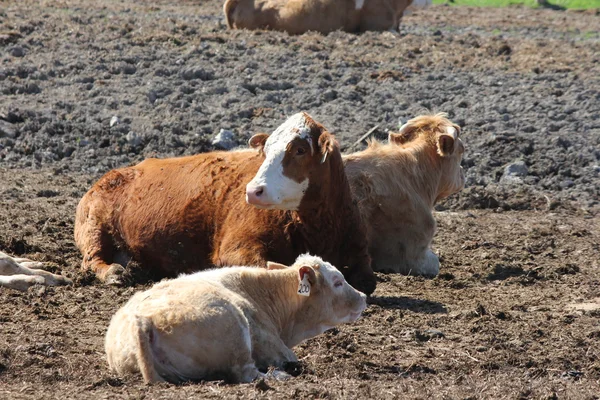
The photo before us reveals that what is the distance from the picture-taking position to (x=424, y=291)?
10250 millimetres

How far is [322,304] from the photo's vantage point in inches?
318

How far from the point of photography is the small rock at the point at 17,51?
62.6 ft

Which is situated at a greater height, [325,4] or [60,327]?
[325,4]

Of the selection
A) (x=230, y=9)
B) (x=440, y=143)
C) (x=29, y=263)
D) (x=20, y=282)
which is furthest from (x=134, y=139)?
(x=230, y=9)

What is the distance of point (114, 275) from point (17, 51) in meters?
10.0

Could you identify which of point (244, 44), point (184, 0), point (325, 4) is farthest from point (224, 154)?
point (184, 0)

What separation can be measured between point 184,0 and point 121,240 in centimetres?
2420

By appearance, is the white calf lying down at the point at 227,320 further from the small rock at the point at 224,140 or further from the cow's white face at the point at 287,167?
the small rock at the point at 224,140

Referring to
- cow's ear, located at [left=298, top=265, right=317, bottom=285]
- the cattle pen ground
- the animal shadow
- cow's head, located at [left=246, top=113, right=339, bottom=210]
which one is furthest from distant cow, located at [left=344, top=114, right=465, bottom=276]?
cow's ear, located at [left=298, top=265, right=317, bottom=285]

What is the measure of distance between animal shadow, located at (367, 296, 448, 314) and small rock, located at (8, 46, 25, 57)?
11.3 metres

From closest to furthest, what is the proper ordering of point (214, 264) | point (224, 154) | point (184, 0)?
1. point (214, 264)
2. point (224, 154)
3. point (184, 0)

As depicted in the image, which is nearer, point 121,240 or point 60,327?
point 60,327

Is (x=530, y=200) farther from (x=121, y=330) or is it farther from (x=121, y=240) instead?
(x=121, y=330)

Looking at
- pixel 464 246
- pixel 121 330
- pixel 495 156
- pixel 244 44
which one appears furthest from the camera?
pixel 244 44
